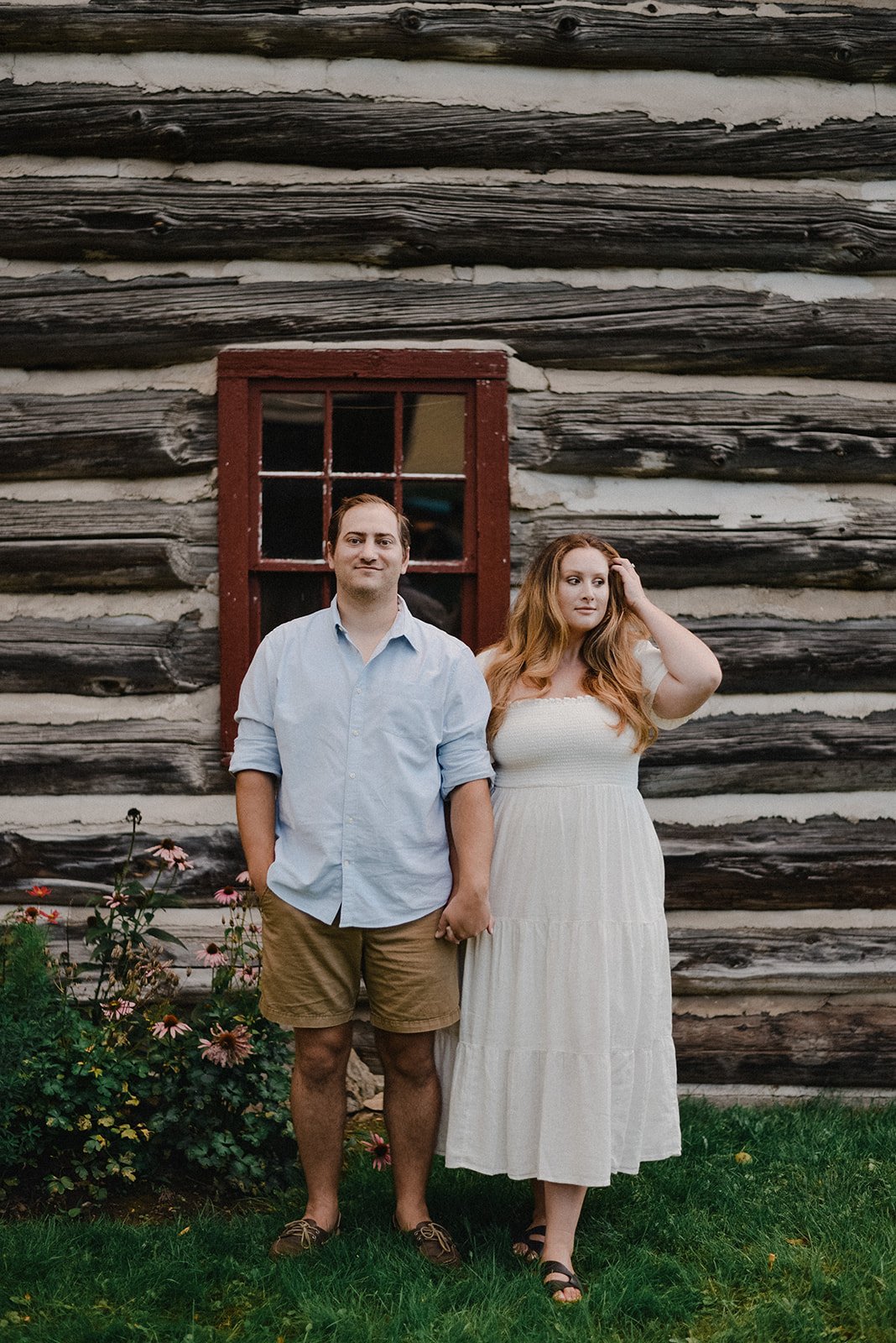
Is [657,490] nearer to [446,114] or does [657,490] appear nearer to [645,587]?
[645,587]

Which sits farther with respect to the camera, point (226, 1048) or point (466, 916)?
point (226, 1048)

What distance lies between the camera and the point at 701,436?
4.36 metres

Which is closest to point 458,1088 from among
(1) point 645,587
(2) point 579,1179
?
(2) point 579,1179

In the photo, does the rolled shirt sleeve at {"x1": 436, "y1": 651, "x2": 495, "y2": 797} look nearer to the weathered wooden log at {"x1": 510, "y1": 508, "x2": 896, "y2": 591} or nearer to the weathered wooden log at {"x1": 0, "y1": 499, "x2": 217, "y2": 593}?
the weathered wooden log at {"x1": 510, "y1": 508, "x2": 896, "y2": 591}

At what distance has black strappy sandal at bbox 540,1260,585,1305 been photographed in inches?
114

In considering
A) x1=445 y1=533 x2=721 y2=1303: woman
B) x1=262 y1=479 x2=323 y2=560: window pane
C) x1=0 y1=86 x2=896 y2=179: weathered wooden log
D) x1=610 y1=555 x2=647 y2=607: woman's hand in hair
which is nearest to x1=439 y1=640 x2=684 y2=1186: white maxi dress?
x1=445 y1=533 x2=721 y2=1303: woman

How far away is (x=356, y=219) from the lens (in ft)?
14.2

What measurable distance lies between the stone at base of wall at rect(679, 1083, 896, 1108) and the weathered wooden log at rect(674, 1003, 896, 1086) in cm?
2

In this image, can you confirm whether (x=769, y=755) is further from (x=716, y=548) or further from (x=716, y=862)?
(x=716, y=548)

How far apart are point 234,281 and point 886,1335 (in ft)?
13.1

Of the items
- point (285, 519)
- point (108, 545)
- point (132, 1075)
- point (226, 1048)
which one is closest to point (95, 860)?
point (132, 1075)

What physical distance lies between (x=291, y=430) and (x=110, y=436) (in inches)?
27.2

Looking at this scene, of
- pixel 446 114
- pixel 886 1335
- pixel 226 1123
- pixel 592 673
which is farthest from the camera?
pixel 446 114

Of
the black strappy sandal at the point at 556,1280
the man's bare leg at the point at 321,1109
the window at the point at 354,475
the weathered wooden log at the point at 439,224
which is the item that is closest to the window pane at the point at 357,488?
the window at the point at 354,475
